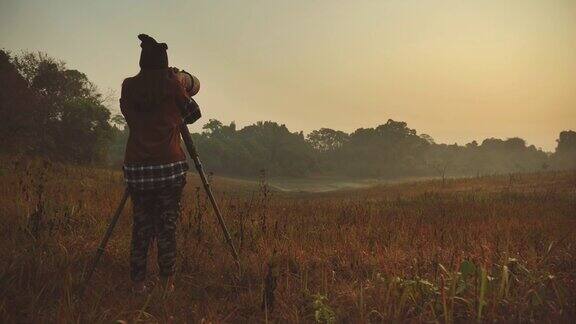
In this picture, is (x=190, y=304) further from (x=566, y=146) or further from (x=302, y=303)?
(x=566, y=146)

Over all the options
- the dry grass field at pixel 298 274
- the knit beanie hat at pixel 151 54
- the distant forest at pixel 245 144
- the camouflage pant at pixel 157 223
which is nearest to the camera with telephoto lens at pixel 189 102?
the knit beanie hat at pixel 151 54

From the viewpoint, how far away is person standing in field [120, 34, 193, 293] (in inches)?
147

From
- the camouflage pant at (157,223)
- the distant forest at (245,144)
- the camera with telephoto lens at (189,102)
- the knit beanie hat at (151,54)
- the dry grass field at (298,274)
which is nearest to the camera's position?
the dry grass field at (298,274)

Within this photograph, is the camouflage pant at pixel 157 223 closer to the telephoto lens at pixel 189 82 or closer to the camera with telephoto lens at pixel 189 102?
the camera with telephoto lens at pixel 189 102

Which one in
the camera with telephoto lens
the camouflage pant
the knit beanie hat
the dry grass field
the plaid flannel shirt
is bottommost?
the dry grass field

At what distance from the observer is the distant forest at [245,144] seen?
28.9m

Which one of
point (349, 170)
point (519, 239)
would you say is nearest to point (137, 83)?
point (519, 239)

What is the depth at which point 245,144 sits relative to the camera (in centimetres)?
8912

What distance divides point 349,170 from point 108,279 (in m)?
101

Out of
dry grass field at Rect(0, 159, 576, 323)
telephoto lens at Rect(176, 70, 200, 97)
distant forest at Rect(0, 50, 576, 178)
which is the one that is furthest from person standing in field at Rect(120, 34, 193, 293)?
distant forest at Rect(0, 50, 576, 178)

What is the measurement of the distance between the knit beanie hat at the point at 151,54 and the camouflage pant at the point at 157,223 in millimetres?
1148

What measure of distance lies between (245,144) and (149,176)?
282 feet

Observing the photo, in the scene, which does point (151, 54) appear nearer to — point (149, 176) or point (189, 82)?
point (189, 82)

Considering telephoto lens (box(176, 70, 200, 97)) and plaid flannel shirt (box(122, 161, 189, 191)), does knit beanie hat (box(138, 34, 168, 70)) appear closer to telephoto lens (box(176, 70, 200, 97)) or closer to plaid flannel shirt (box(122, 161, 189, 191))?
telephoto lens (box(176, 70, 200, 97))
